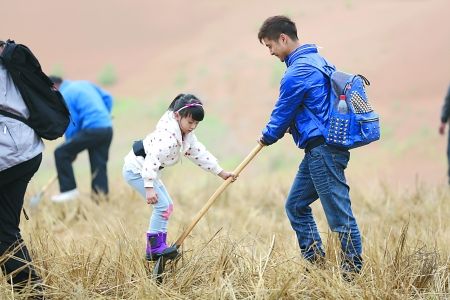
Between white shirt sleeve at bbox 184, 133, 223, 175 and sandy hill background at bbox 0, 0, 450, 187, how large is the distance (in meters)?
8.51

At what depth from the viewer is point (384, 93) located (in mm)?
19688

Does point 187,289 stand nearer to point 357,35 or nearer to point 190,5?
point 357,35

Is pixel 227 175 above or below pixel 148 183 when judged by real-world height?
above

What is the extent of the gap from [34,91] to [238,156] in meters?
13.0

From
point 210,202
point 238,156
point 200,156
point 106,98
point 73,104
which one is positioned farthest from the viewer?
point 238,156

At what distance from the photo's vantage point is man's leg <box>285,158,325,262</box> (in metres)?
5.20

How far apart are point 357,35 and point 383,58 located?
1.84m

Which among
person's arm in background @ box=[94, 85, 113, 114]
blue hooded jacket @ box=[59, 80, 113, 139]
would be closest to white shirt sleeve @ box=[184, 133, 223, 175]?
blue hooded jacket @ box=[59, 80, 113, 139]

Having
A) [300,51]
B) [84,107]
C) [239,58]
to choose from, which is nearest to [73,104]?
[84,107]

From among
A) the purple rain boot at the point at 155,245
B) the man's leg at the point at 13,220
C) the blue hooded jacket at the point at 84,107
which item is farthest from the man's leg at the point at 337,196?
the blue hooded jacket at the point at 84,107

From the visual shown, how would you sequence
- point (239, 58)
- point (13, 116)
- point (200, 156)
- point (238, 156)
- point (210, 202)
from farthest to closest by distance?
point (239, 58), point (238, 156), point (200, 156), point (210, 202), point (13, 116)

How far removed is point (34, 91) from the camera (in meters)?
4.68

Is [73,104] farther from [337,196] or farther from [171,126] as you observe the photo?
[337,196]

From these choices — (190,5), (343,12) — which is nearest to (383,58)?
(343,12)
